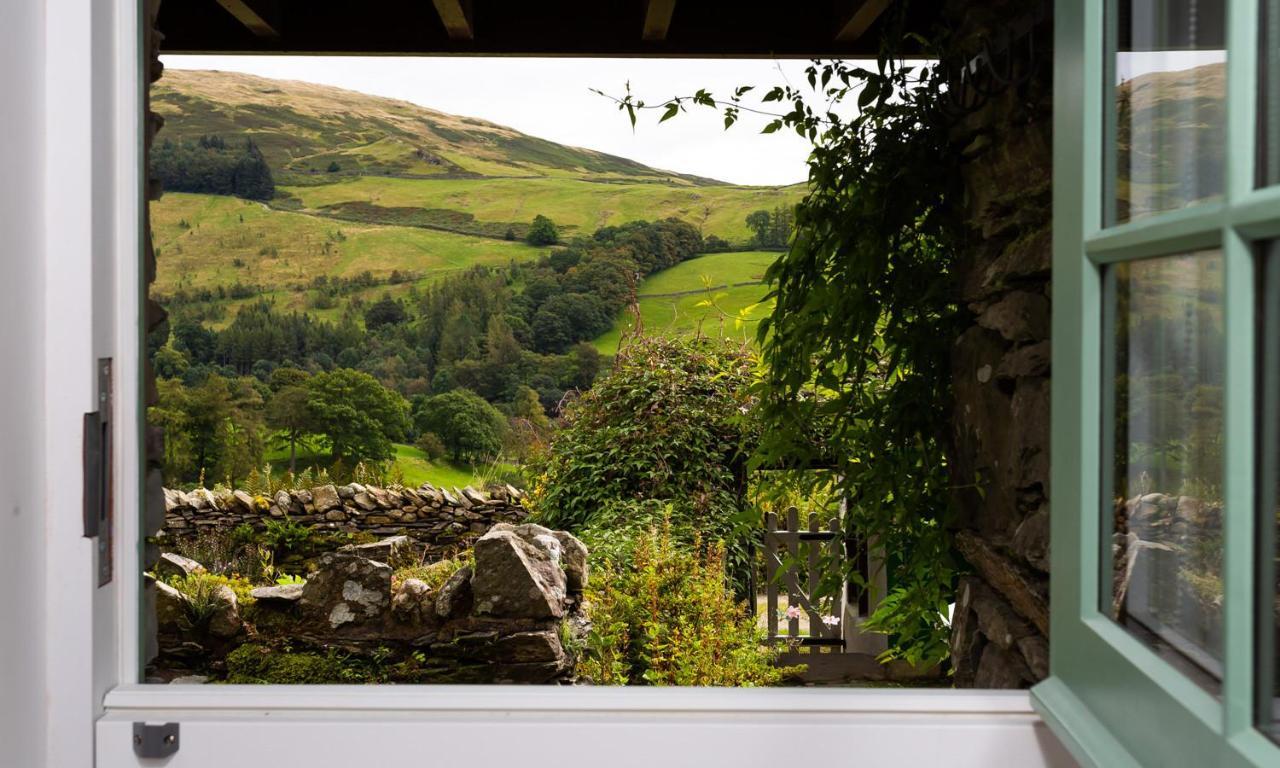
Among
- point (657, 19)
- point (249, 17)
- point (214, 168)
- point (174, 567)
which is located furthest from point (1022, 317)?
point (214, 168)

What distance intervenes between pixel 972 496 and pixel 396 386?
7.36 metres

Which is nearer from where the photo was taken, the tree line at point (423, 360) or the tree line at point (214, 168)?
the tree line at point (423, 360)

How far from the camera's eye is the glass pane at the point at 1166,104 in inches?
24.6

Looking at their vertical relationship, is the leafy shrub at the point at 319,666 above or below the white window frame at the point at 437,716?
below

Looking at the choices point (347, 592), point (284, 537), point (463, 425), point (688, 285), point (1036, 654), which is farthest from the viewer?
point (688, 285)

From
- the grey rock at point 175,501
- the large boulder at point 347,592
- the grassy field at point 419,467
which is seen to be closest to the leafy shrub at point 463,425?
the grassy field at point 419,467

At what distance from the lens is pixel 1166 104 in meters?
0.70

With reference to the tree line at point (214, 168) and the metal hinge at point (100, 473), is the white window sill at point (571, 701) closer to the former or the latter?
the metal hinge at point (100, 473)

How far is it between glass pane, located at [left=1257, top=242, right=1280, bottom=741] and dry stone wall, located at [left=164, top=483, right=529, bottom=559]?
18.7ft

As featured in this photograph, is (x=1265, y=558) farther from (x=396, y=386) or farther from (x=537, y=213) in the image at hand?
(x=537, y=213)

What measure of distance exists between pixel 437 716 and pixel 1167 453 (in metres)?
0.66

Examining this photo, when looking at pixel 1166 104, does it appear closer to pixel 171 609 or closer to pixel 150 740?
pixel 150 740

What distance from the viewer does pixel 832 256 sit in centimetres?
224

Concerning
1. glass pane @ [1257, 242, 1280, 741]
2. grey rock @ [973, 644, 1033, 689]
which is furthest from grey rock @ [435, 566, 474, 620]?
glass pane @ [1257, 242, 1280, 741]
